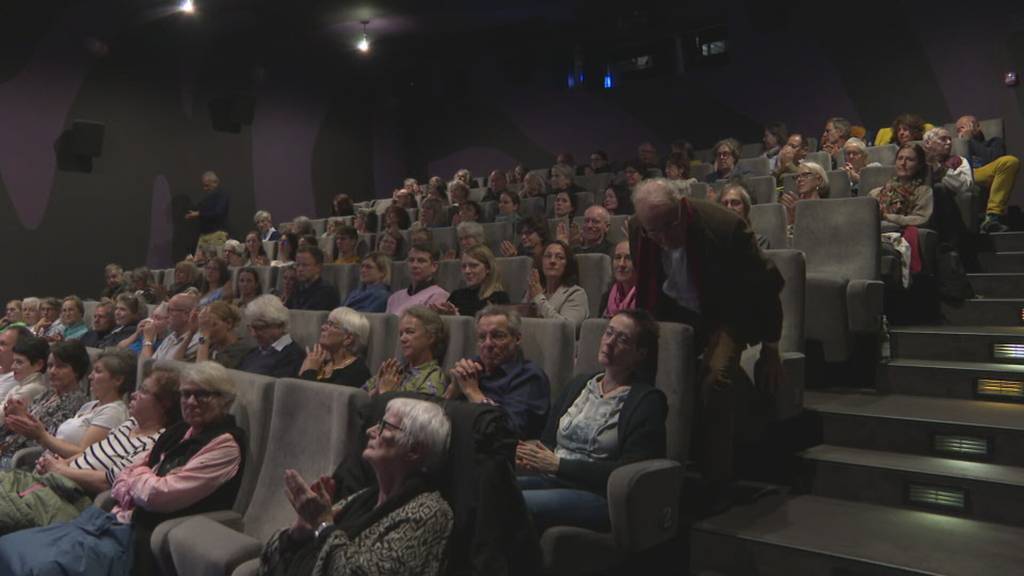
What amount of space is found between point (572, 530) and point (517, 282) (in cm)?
131

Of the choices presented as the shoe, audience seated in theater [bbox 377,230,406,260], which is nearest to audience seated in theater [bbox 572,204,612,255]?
audience seated in theater [bbox 377,230,406,260]

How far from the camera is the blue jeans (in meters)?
1.30

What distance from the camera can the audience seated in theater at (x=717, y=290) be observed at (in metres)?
1.51

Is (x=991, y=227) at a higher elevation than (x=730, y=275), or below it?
higher

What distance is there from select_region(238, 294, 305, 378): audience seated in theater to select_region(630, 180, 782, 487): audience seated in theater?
1.10m

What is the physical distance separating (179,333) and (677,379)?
188cm

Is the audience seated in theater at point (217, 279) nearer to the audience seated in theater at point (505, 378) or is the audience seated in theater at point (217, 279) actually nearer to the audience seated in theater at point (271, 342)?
the audience seated in theater at point (271, 342)

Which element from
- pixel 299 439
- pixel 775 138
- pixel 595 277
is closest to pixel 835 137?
pixel 775 138

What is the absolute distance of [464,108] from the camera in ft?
21.6

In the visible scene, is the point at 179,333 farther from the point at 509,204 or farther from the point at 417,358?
the point at 509,204

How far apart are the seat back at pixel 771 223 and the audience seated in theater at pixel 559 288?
0.61 m

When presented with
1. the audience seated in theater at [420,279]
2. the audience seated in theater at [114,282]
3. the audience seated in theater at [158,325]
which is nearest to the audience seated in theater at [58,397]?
the audience seated in theater at [158,325]

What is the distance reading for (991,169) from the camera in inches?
126

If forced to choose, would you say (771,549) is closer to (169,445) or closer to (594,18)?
(169,445)
